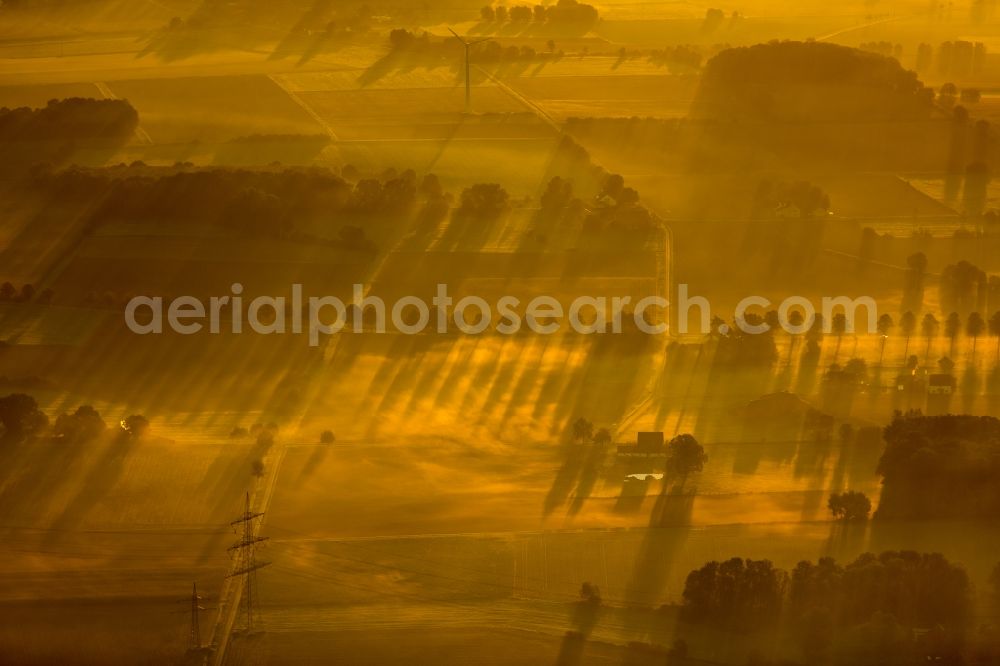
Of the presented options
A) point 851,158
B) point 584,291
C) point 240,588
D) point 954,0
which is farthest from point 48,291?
point 954,0

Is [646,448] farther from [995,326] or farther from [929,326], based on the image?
[995,326]

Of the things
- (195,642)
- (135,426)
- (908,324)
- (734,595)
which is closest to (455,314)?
(135,426)

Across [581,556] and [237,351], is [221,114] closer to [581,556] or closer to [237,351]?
[237,351]

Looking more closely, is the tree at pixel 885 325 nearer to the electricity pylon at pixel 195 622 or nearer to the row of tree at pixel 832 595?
the row of tree at pixel 832 595

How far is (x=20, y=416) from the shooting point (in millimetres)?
25531

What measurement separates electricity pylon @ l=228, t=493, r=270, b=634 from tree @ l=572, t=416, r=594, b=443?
5.42 meters

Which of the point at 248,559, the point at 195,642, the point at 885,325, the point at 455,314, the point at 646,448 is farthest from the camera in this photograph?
the point at 455,314

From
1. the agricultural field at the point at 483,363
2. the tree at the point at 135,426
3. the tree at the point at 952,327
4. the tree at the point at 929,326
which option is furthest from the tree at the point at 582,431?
the tree at the point at 952,327

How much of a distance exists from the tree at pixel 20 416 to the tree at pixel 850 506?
12.3 metres

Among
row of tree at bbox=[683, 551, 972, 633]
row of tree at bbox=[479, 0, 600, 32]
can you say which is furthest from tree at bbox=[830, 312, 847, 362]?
row of tree at bbox=[479, 0, 600, 32]

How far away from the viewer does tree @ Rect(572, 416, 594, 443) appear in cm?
2588

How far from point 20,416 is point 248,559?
5.75 m

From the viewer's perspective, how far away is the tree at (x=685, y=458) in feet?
80.7

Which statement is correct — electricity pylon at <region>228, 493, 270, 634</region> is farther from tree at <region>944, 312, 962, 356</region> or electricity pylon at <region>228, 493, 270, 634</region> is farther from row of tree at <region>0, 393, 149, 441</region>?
tree at <region>944, 312, 962, 356</region>
